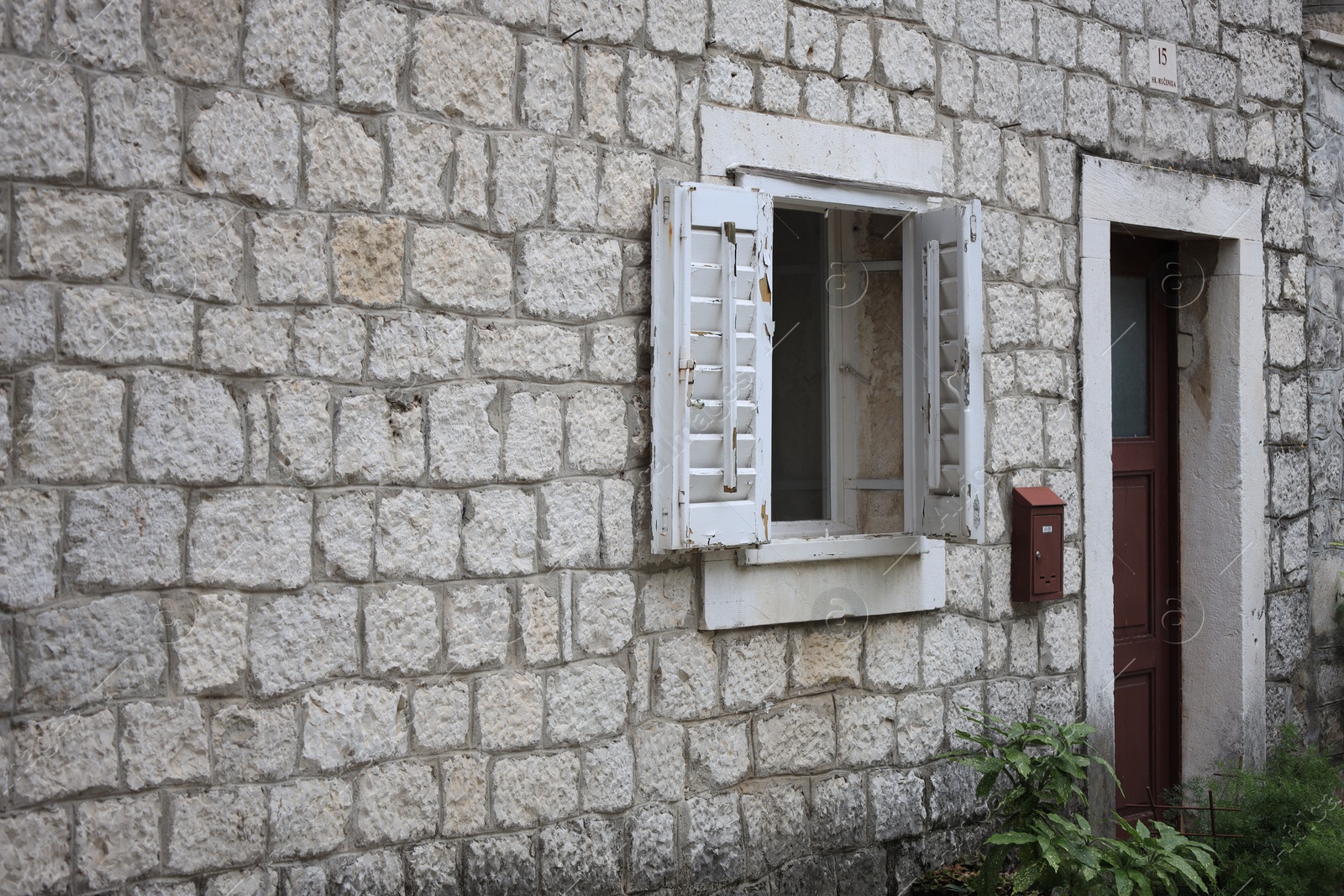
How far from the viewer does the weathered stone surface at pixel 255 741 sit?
3.15 metres

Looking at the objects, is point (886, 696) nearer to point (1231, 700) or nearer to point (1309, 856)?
point (1309, 856)

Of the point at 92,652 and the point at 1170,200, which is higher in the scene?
the point at 1170,200

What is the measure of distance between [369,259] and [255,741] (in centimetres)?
133

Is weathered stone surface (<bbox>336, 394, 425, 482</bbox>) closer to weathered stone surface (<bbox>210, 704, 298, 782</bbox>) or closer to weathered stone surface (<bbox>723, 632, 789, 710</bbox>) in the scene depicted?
weathered stone surface (<bbox>210, 704, 298, 782</bbox>)

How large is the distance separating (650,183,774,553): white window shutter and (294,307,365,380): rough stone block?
945 mm

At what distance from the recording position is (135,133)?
3.05 meters

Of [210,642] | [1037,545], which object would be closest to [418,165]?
[210,642]

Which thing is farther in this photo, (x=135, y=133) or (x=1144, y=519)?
(x=1144, y=519)

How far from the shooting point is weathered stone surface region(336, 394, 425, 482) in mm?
3350

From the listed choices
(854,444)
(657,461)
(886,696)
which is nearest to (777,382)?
(854,444)

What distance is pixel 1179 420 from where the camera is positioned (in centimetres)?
589

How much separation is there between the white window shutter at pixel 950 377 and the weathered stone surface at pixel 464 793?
73.3 inches

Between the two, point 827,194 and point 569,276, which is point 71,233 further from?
point 827,194

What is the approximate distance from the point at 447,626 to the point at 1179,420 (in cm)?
395
